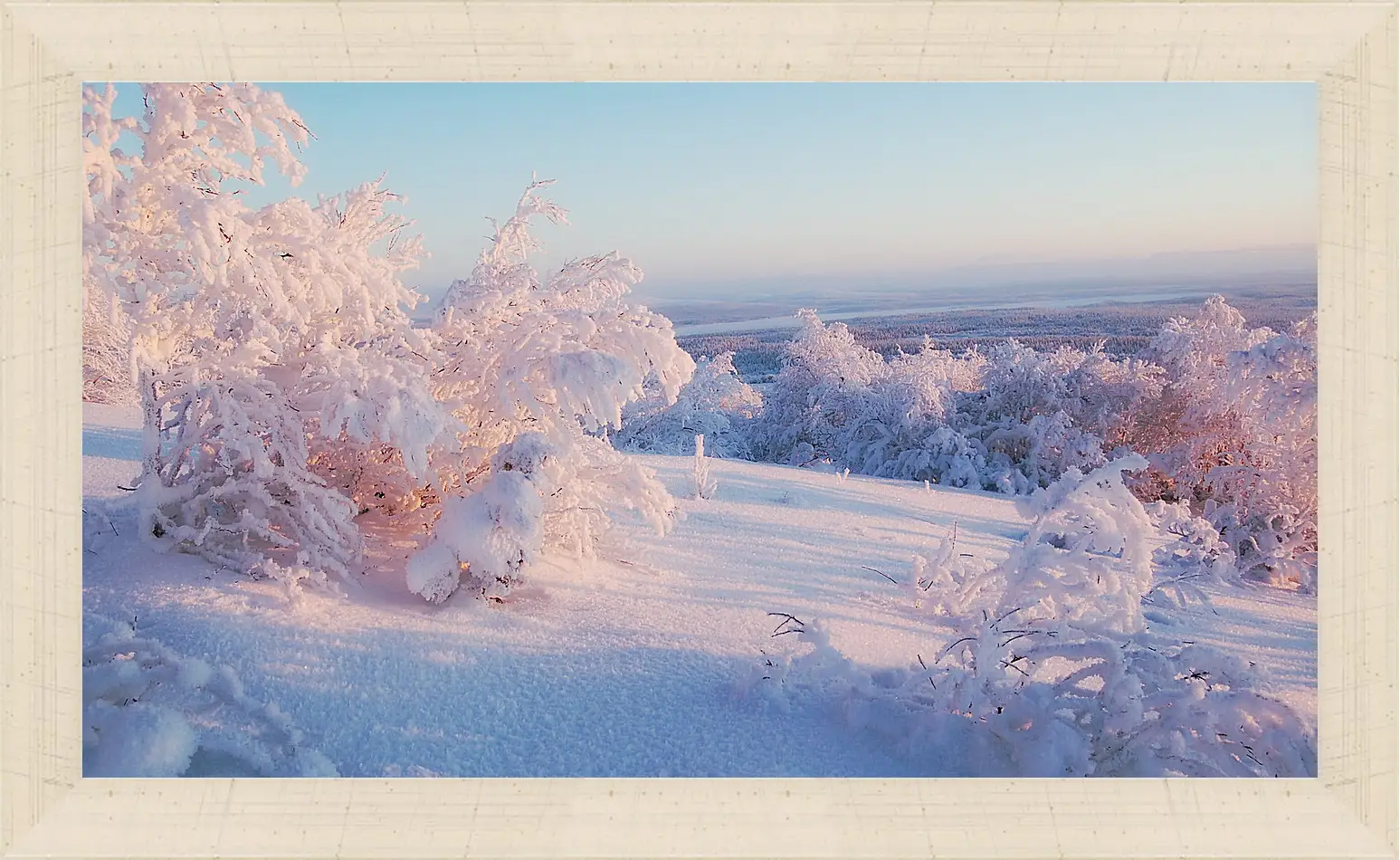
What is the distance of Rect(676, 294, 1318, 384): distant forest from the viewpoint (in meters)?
8.88

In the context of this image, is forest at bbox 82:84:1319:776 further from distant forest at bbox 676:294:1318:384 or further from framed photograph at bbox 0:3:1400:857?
distant forest at bbox 676:294:1318:384

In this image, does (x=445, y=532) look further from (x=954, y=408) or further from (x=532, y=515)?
(x=954, y=408)

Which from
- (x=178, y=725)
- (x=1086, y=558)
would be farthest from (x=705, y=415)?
(x=178, y=725)

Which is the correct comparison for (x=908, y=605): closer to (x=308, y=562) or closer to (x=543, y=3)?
(x=308, y=562)

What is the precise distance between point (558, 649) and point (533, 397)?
93cm

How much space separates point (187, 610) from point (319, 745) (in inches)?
28.4

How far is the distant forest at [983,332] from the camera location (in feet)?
29.1

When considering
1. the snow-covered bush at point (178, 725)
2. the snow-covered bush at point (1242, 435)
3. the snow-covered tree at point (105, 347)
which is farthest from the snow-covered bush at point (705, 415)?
the snow-covered bush at point (178, 725)

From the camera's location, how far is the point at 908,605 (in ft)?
11.5

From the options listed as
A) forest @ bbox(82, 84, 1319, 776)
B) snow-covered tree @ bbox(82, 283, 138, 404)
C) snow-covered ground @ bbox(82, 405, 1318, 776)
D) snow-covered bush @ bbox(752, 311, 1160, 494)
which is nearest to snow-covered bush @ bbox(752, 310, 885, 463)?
snow-covered bush @ bbox(752, 311, 1160, 494)

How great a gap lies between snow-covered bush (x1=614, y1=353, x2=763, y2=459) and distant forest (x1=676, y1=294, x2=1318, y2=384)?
1.31 feet

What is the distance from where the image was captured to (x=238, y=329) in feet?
9.27

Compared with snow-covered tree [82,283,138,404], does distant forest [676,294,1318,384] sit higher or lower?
higher

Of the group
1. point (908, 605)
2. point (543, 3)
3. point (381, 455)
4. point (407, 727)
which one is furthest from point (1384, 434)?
point (381, 455)
